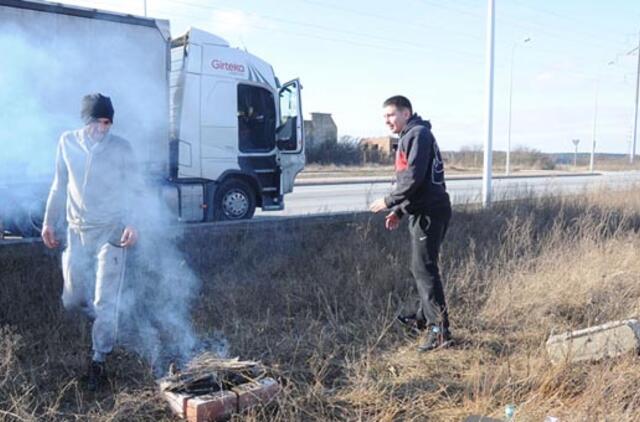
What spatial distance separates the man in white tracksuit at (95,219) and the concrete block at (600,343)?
3104 millimetres

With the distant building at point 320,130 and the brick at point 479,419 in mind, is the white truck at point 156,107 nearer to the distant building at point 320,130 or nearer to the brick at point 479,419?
the brick at point 479,419

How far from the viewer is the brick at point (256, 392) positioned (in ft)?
10.6

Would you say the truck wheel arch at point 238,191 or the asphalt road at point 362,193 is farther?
the asphalt road at point 362,193

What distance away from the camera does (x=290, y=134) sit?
36.3 feet

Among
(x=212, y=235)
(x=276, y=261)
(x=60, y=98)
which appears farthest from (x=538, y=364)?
(x=60, y=98)

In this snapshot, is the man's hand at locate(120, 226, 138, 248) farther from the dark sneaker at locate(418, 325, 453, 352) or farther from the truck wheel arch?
the truck wheel arch

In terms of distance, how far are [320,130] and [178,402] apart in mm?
41614

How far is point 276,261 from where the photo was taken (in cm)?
675

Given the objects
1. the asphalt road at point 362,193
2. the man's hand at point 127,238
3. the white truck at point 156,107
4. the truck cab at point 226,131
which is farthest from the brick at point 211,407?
the asphalt road at point 362,193

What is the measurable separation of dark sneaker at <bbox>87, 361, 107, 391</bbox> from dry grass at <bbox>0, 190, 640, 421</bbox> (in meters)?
0.07

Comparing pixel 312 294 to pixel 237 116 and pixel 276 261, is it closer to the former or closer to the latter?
pixel 276 261

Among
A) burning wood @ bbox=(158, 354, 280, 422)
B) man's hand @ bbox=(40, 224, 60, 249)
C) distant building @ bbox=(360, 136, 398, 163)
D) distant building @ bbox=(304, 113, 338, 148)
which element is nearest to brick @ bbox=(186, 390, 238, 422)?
burning wood @ bbox=(158, 354, 280, 422)

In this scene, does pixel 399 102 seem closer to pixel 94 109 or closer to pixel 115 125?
pixel 94 109

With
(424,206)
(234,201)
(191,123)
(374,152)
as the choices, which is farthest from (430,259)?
(374,152)
